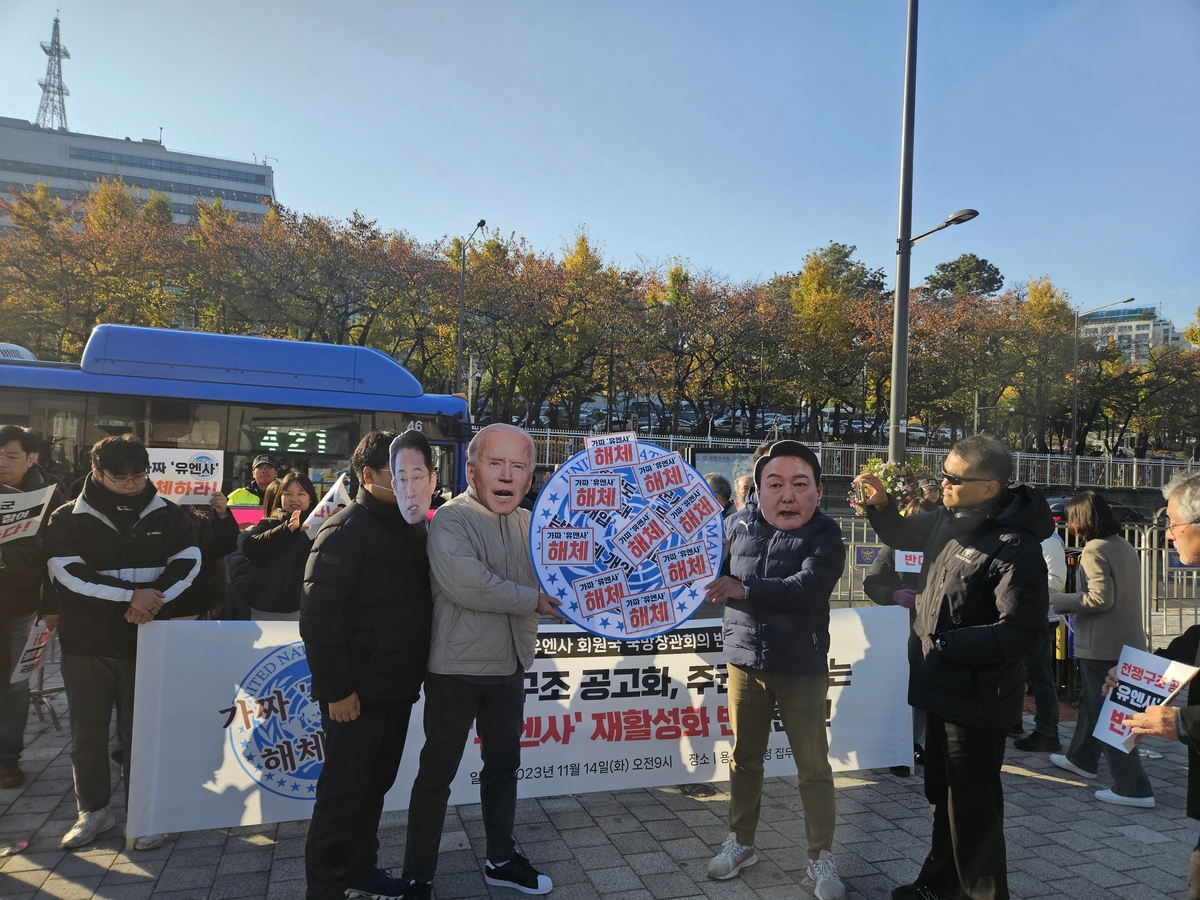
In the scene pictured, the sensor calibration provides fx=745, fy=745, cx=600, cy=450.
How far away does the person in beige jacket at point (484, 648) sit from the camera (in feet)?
9.82

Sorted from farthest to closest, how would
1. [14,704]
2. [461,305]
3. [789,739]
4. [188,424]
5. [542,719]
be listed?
[461,305]
[188,424]
[14,704]
[542,719]
[789,739]

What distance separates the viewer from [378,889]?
3.06m

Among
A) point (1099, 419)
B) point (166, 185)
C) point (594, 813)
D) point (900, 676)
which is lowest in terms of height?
point (594, 813)

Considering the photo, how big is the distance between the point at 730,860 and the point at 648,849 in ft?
1.42

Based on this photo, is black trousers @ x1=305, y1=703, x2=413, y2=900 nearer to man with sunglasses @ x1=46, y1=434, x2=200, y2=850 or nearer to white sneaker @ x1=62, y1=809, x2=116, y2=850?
man with sunglasses @ x1=46, y1=434, x2=200, y2=850

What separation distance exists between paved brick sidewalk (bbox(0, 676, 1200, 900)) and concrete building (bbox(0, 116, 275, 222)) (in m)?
86.6

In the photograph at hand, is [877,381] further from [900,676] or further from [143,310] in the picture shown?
[900,676]

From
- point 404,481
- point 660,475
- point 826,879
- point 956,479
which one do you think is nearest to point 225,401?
point 404,481

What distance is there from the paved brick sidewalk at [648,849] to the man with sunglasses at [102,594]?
0.80 ft

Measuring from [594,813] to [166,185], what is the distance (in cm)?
11020

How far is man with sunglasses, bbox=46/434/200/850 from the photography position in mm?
3529

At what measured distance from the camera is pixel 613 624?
307 centimetres

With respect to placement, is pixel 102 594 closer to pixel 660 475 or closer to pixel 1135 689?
pixel 660 475

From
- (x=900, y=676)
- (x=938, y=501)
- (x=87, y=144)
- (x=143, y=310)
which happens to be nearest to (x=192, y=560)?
(x=900, y=676)
